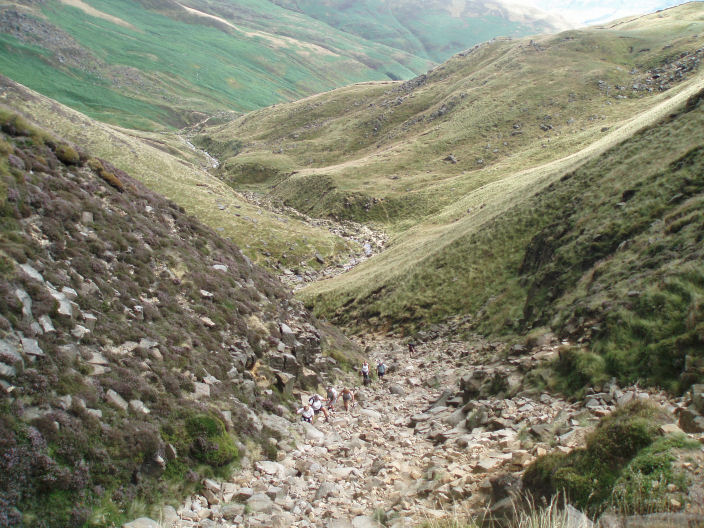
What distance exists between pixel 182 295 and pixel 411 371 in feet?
54.1

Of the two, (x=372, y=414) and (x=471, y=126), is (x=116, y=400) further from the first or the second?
(x=471, y=126)

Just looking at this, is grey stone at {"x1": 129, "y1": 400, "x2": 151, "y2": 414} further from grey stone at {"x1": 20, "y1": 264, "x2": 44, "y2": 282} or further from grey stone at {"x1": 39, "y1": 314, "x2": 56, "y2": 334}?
grey stone at {"x1": 20, "y1": 264, "x2": 44, "y2": 282}

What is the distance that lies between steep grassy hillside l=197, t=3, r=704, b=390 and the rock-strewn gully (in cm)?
252

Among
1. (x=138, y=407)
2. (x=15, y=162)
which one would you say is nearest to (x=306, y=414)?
(x=138, y=407)

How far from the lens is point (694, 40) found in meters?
125

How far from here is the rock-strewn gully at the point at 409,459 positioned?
11.0m

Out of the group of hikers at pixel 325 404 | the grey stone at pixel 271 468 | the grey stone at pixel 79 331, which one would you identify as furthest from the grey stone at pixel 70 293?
the group of hikers at pixel 325 404

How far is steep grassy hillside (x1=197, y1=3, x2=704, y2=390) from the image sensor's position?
1866 cm

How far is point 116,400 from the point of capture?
12.5 m

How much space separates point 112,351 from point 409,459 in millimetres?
10849

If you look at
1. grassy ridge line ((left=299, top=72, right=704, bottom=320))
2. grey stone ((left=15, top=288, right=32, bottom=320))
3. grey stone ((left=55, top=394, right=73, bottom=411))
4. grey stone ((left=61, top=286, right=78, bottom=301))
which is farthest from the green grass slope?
grey stone ((left=61, top=286, right=78, bottom=301))

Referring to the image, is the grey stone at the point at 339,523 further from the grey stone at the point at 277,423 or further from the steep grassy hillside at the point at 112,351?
the grey stone at the point at 277,423

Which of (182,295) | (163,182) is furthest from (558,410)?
(163,182)

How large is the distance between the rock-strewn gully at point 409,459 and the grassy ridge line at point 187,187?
52.2 m
